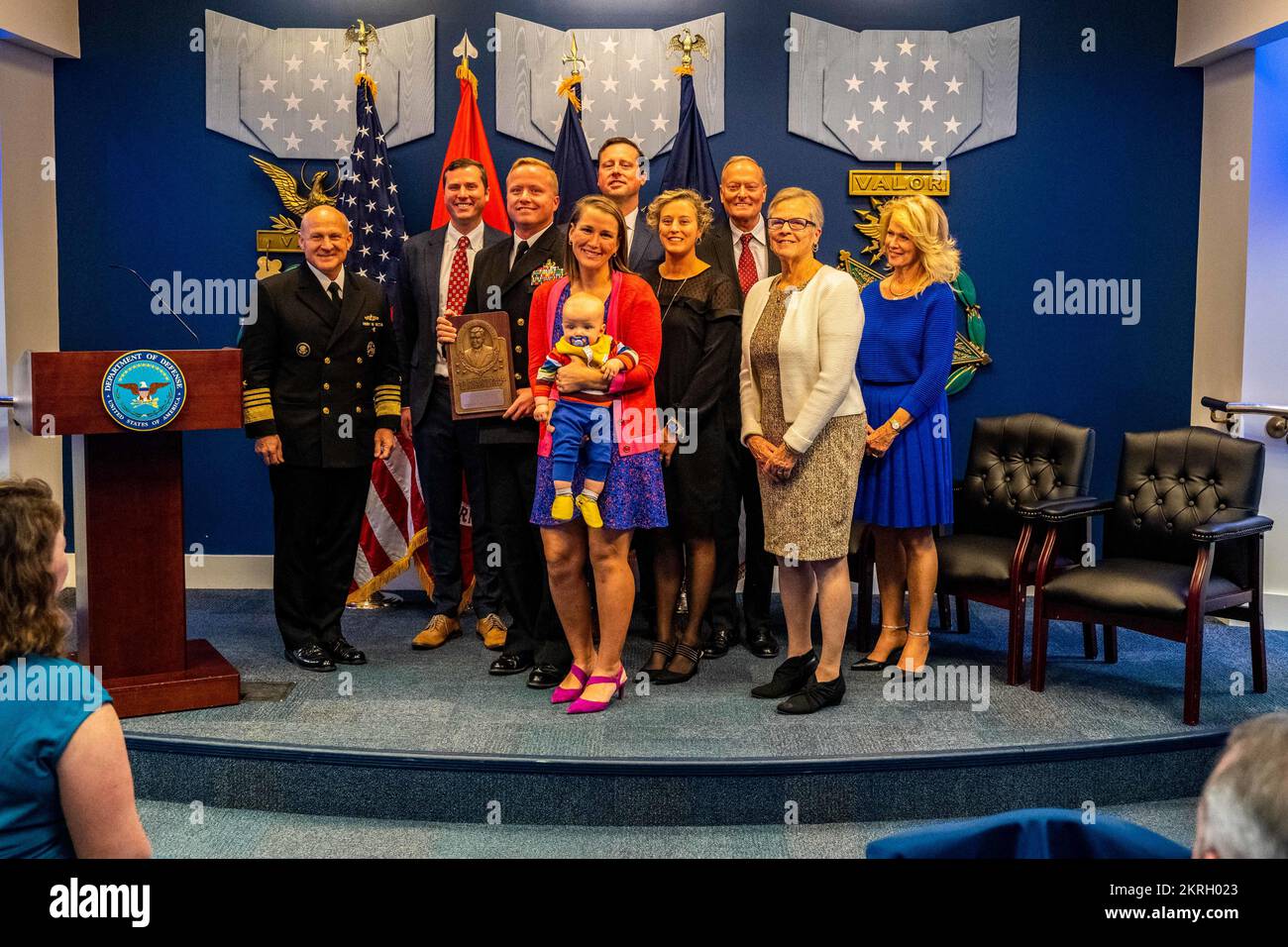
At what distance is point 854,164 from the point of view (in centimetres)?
609

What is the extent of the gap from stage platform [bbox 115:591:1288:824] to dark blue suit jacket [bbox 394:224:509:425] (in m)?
1.24

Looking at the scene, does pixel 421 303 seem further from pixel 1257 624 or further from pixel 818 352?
pixel 1257 624

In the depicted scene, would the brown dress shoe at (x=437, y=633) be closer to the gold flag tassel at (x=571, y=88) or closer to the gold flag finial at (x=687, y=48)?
the gold flag tassel at (x=571, y=88)

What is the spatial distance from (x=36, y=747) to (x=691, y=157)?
4588 mm

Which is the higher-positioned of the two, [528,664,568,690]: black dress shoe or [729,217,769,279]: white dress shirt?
[729,217,769,279]: white dress shirt

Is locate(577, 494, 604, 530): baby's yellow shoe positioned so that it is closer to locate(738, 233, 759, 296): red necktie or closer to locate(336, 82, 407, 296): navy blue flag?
locate(738, 233, 759, 296): red necktie

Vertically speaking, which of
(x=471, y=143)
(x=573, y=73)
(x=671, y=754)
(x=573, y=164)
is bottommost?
(x=671, y=754)

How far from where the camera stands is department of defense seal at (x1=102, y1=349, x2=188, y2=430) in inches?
157

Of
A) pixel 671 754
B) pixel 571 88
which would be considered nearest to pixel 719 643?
pixel 671 754

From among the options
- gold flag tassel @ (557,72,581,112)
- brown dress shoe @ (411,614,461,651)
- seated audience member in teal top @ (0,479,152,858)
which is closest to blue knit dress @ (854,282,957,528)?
brown dress shoe @ (411,614,461,651)

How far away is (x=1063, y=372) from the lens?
6.13 meters

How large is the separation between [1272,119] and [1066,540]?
2.36m
